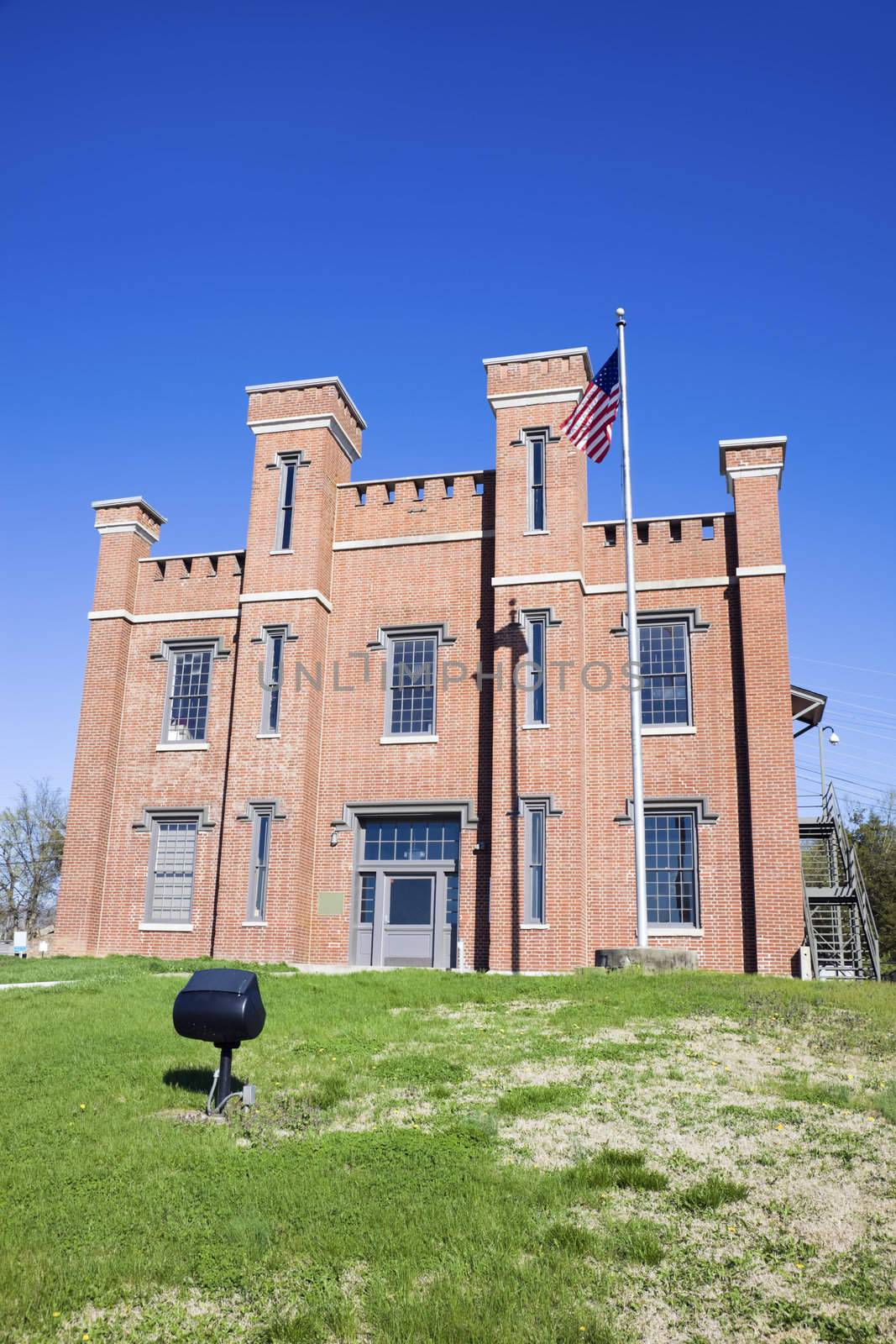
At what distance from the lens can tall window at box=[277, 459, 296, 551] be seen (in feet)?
81.6

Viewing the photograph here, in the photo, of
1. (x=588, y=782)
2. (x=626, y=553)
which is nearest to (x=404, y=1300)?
(x=626, y=553)

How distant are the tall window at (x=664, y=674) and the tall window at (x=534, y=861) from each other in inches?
117

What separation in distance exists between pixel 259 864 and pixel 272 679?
12.7 feet

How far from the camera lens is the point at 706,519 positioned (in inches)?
909

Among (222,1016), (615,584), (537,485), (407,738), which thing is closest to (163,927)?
(407,738)

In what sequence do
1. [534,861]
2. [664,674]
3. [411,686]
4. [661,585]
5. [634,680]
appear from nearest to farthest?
[634,680] < [534,861] < [664,674] < [661,585] < [411,686]

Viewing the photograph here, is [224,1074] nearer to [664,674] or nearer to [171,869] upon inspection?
[664,674]

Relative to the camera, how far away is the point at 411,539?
24516 millimetres

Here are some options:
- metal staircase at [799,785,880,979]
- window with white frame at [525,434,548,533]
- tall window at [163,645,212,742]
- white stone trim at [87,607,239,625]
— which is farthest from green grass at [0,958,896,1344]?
white stone trim at [87,607,239,625]

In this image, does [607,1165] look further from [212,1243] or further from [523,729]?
[523,729]

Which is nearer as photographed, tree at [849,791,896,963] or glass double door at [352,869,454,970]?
glass double door at [352,869,454,970]

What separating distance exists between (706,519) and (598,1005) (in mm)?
12307

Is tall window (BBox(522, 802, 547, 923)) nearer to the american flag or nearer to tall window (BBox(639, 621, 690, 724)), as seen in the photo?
tall window (BBox(639, 621, 690, 724))

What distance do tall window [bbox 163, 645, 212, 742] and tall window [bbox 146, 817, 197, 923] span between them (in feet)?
6.35
